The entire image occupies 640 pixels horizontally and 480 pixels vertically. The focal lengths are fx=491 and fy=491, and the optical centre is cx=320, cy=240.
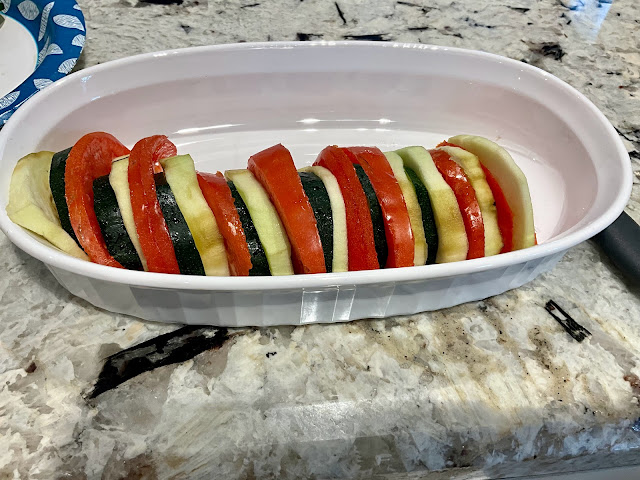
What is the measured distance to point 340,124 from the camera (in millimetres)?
1783

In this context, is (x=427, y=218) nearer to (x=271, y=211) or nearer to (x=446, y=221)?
(x=446, y=221)

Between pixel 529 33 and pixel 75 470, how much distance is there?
2.38 m

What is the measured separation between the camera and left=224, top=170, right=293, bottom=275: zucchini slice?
1126 millimetres

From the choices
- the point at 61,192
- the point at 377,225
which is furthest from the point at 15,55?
the point at 377,225

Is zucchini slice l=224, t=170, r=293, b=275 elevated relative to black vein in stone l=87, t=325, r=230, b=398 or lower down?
elevated

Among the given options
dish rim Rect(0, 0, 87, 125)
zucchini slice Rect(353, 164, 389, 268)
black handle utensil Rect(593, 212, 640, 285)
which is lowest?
black handle utensil Rect(593, 212, 640, 285)

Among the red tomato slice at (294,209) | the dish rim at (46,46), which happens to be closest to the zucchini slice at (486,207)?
the red tomato slice at (294,209)

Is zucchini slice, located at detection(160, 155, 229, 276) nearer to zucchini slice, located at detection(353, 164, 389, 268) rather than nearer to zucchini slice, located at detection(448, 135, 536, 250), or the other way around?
zucchini slice, located at detection(353, 164, 389, 268)

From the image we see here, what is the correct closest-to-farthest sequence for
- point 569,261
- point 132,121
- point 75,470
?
point 75,470 < point 569,261 < point 132,121

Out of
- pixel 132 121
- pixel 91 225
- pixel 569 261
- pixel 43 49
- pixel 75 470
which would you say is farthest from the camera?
pixel 43 49

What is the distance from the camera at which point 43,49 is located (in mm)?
1789

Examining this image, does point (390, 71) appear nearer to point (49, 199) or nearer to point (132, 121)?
point (132, 121)

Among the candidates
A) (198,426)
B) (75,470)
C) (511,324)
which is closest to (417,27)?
(511,324)

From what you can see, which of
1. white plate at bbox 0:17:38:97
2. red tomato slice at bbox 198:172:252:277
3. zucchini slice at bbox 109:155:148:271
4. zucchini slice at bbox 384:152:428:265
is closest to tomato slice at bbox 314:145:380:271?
zucchini slice at bbox 384:152:428:265
